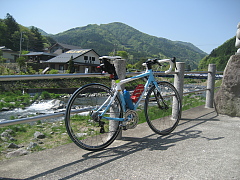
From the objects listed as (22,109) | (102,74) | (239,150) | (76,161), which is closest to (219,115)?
(239,150)

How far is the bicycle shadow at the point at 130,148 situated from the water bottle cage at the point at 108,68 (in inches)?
37.0

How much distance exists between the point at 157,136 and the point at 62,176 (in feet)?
5.64

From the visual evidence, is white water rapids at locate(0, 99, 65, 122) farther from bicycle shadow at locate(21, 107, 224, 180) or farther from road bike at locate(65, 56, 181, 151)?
bicycle shadow at locate(21, 107, 224, 180)

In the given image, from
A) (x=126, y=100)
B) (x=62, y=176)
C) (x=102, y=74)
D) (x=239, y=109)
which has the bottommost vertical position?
(x=62, y=176)

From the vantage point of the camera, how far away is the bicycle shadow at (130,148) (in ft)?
7.23

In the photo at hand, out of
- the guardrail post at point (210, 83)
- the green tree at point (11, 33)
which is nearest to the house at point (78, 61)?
the green tree at point (11, 33)

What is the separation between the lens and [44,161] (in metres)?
2.38

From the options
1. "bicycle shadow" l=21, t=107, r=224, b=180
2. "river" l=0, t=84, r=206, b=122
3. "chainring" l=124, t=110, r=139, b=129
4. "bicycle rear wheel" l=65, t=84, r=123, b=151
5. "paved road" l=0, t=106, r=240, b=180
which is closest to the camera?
"paved road" l=0, t=106, r=240, b=180

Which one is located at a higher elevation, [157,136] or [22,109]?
[157,136]

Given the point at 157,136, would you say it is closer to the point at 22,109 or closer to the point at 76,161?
the point at 76,161

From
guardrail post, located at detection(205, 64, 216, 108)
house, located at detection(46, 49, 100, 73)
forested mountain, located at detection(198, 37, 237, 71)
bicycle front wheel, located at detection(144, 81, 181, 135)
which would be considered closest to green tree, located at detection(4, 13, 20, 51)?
house, located at detection(46, 49, 100, 73)

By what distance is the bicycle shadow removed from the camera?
2.21 meters

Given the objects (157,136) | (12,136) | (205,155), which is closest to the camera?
(205,155)

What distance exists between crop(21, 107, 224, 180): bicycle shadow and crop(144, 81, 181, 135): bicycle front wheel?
0.17 meters
